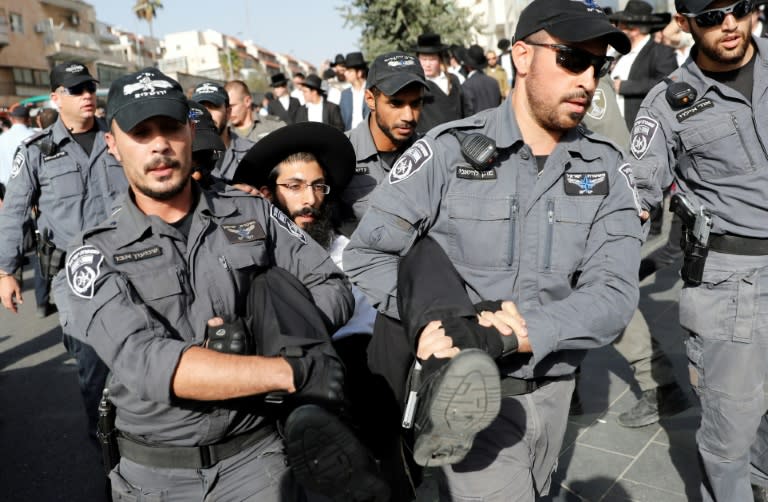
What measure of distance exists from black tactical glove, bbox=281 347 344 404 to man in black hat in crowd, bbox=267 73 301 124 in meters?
8.90

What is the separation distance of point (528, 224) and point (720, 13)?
1481 millimetres

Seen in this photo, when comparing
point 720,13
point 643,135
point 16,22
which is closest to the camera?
point 720,13

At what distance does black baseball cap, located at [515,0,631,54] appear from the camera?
7.38 ft

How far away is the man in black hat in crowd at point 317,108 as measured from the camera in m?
9.80

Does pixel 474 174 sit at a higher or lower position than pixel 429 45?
lower

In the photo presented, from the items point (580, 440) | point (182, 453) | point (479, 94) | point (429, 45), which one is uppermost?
point (429, 45)

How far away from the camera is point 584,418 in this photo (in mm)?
4473

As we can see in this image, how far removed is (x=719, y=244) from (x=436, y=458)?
76.2 inches

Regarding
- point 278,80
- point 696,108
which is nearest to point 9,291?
point 696,108

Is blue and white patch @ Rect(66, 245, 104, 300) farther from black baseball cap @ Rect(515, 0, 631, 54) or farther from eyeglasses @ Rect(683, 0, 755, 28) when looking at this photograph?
eyeglasses @ Rect(683, 0, 755, 28)

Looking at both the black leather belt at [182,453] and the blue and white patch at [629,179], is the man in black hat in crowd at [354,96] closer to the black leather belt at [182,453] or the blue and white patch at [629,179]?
the blue and white patch at [629,179]

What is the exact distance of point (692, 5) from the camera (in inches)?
120

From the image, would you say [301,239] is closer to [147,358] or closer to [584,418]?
[147,358]

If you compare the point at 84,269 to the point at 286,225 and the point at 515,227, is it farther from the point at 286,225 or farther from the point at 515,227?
the point at 515,227
